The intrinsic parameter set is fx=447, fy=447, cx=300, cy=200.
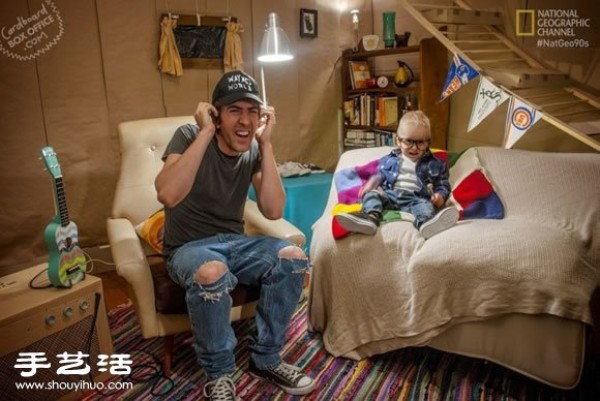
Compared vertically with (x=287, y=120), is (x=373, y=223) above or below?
below

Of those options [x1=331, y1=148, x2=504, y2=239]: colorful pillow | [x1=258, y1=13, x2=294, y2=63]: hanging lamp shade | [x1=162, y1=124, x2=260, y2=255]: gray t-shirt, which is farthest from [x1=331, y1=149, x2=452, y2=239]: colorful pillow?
[x1=258, y1=13, x2=294, y2=63]: hanging lamp shade

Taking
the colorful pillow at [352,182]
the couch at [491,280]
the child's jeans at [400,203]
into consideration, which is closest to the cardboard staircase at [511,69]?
the couch at [491,280]

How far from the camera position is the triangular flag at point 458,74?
7.92 feet

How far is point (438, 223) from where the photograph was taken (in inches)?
70.4

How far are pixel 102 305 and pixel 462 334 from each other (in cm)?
136

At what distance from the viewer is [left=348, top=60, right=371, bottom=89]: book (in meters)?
3.74

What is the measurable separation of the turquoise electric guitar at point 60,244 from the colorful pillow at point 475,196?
5.24 feet

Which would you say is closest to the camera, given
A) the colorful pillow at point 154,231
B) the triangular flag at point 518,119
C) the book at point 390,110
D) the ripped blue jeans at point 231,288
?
the ripped blue jeans at point 231,288

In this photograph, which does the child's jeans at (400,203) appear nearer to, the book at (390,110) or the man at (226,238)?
the man at (226,238)

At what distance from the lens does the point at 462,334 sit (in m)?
1.68

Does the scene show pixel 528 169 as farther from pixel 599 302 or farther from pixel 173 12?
pixel 173 12

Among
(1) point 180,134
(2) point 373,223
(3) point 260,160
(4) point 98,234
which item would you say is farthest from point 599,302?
(4) point 98,234

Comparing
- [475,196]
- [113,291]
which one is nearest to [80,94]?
[113,291]

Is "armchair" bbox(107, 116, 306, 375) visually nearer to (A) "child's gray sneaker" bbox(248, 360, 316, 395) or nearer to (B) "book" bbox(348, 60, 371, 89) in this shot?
(A) "child's gray sneaker" bbox(248, 360, 316, 395)
